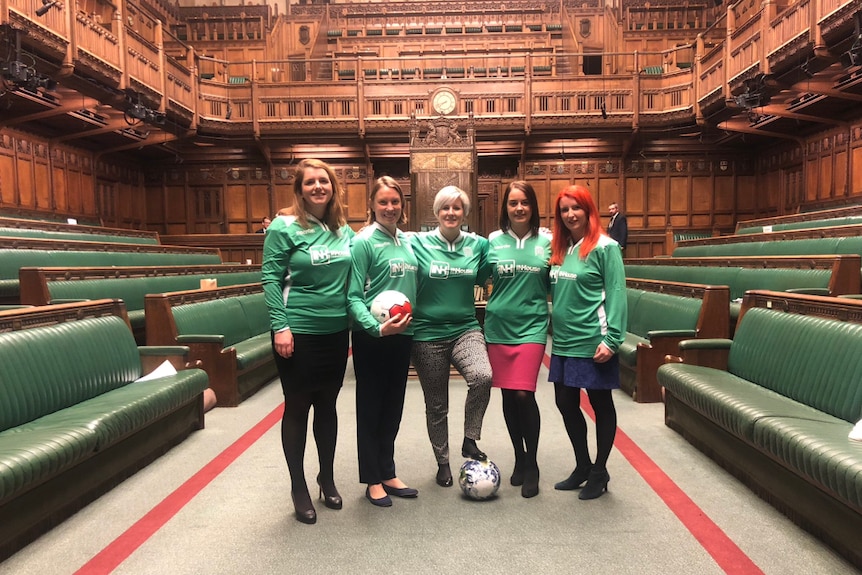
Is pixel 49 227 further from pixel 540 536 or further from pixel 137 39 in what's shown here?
pixel 540 536

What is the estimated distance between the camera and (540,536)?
218 cm

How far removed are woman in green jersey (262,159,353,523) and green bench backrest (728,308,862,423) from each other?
222 centimetres

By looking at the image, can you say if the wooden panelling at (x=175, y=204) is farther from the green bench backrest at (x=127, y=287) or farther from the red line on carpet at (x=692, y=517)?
the red line on carpet at (x=692, y=517)

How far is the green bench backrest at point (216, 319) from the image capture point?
433cm

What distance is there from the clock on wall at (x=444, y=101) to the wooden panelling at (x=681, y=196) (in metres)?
5.82

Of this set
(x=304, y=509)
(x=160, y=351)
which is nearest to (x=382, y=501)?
(x=304, y=509)

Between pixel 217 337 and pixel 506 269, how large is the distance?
2.63m

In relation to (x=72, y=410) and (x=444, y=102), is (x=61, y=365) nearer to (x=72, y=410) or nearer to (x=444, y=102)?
(x=72, y=410)

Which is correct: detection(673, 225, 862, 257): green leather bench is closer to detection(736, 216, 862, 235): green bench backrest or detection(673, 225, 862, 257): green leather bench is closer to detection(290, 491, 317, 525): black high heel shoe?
detection(736, 216, 862, 235): green bench backrest

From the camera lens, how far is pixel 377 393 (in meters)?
2.44

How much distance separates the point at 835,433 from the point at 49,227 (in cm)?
872

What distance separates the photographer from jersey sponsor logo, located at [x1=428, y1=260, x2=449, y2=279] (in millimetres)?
2428

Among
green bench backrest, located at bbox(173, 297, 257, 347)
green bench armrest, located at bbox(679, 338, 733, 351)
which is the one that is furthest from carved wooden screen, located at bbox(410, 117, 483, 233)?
green bench armrest, located at bbox(679, 338, 733, 351)

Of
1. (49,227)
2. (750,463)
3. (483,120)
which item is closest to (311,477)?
(750,463)
